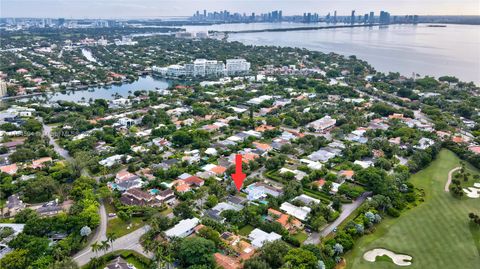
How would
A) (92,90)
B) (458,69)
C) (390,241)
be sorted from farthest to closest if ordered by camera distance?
(458,69), (92,90), (390,241)

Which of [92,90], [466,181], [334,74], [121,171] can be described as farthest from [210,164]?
[334,74]

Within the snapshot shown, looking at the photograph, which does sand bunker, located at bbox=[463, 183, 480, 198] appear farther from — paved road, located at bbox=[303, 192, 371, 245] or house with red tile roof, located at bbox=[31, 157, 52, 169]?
house with red tile roof, located at bbox=[31, 157, 52, 169]

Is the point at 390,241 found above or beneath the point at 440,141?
beneath

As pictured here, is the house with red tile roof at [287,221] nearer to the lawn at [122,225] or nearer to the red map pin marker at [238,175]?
the red map pin marker at [238,175]

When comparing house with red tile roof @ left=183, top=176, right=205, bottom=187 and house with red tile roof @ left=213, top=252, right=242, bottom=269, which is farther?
Answer: house with red tile roof @ left=183, top=176, right=205, bottom=187

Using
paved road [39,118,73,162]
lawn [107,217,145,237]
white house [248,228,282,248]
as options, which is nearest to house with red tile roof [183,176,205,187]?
lawn [107,217,145,237]

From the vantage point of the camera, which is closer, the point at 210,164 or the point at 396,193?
the point at 396,193

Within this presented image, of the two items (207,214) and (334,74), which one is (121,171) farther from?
(334,74)

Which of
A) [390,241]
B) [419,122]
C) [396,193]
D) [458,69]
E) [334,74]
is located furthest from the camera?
[458,69]
